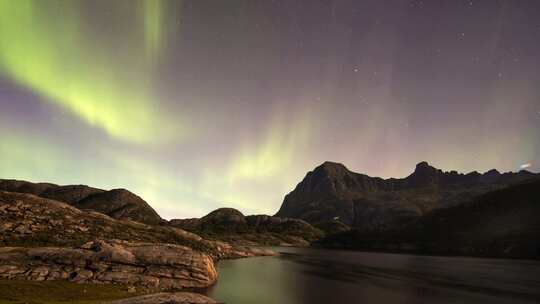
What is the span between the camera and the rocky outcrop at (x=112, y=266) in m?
60.0

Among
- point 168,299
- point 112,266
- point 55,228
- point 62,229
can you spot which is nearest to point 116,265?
point 112,266

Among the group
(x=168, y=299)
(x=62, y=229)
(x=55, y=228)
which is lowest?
(x=168, y=299)

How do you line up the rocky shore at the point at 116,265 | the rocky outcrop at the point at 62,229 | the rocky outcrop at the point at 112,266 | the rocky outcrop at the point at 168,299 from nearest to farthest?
the rocky outcrop at the point at 168,299 → the rocky shore at the point at 116,265 → the rocky outcrop at the point at 112,266 → the rocky outcrop at the point at 62,229

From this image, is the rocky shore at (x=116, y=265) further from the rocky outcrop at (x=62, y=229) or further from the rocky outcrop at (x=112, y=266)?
the rocky outcrop at (x=62, y=229)

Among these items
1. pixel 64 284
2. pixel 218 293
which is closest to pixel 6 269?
pixel 64 284

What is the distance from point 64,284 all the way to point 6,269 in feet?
44.6

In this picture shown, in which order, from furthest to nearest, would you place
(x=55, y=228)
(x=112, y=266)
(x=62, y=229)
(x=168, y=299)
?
(x=62, y=229), (x=55, y=228), (x=112, y=266), (x=168, y=299)

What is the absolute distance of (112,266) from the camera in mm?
64312

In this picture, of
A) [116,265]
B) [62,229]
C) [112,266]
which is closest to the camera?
[112,266]

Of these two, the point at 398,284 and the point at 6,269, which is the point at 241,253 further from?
the point at 6,269

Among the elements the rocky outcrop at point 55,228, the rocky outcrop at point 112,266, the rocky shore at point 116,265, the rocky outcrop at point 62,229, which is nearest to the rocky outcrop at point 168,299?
the rocky shore at point 116,265

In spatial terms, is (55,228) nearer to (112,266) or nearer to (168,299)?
(112,266)

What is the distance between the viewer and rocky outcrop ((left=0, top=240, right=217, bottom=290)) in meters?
60.0

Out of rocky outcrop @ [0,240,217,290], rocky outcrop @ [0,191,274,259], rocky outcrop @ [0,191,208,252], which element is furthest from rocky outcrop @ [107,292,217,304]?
rocky outcrop @ [0,191,208,252]
